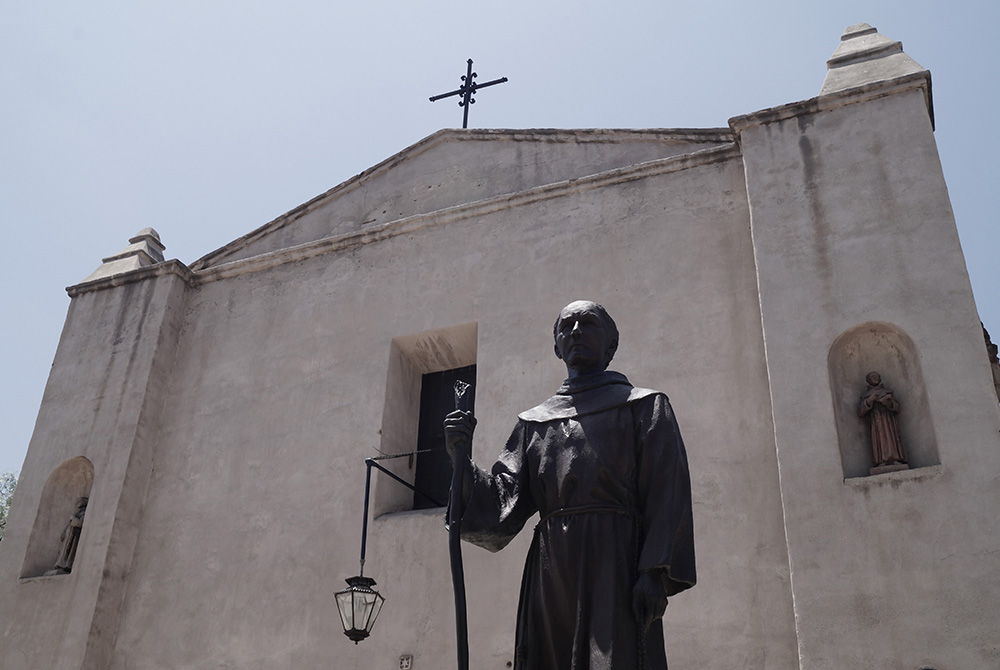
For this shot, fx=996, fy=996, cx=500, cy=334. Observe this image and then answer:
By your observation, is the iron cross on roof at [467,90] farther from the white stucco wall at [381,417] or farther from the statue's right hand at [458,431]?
the statue's right hand at [458,431]

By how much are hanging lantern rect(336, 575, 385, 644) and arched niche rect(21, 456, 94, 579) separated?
3.99 m

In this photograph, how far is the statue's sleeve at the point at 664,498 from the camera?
3.91m

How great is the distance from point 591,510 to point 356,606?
14.2ft

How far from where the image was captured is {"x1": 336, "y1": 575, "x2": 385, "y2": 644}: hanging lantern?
795 centimetres

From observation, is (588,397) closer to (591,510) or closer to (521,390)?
(591,510)

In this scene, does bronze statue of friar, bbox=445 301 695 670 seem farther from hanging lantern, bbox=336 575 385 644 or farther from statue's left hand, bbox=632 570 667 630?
hanging lantern, bbox=336 575 385 644

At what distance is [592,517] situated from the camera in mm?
4129

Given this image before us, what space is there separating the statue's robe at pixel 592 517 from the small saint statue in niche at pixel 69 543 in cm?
714

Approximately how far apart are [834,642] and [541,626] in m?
3.30

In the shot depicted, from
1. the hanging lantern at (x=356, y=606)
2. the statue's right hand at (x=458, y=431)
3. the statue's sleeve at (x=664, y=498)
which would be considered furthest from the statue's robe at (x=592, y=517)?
the hanging lantern at (x=356, y=606)

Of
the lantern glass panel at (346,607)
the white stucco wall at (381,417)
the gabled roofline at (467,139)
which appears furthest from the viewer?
the gabled roofline at (467,139)

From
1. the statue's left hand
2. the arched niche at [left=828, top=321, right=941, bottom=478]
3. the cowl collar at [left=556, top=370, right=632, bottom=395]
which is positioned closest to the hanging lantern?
the arched niche at [left=828, top=321, right=941, bottom=478]

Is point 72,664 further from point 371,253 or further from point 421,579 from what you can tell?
point 371,253

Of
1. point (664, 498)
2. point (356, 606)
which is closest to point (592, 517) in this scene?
point (664, 498)
